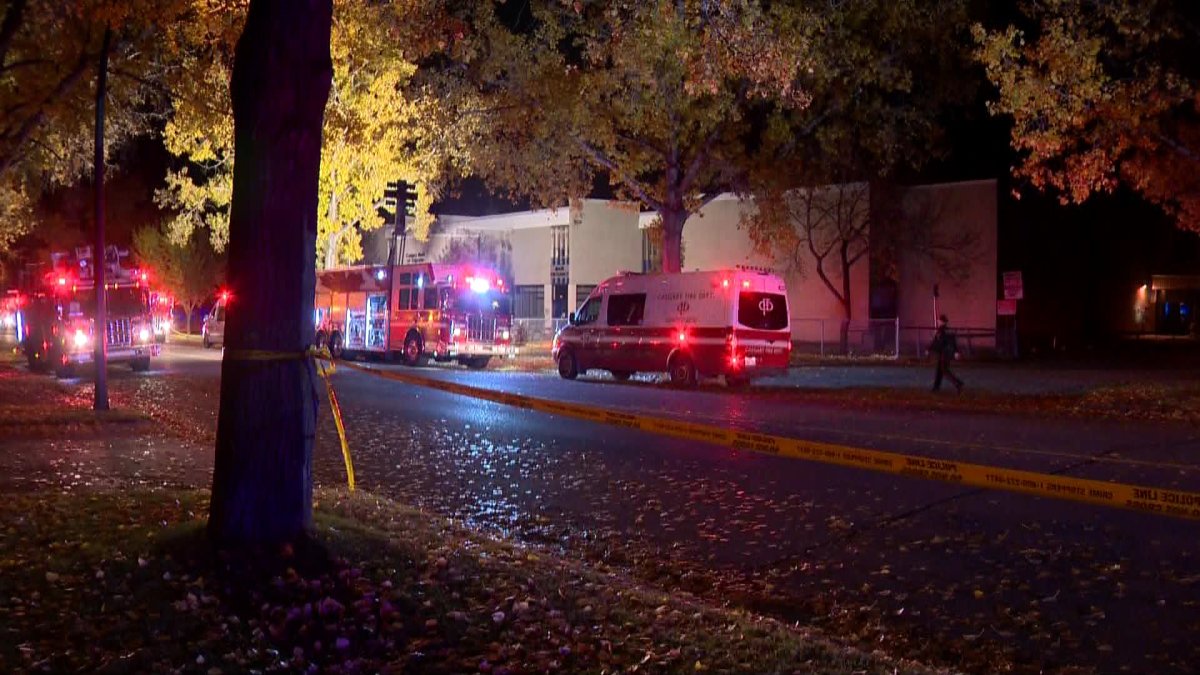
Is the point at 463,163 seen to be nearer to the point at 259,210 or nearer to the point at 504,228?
the point at 504,228

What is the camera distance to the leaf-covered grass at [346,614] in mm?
5051

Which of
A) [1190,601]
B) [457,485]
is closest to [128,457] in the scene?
[457,485]

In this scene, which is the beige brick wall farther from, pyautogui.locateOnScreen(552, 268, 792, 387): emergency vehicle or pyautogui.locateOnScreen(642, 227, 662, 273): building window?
pyautogui.locateOnScreen(552, 268, 792, 387): emergency vehicle

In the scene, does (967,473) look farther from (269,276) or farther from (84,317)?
(84,317)

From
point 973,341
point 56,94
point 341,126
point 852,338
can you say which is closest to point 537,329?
point 852,338

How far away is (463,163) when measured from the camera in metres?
31.9

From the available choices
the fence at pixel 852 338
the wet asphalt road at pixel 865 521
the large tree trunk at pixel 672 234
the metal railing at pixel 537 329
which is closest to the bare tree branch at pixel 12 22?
the wet asphalt road at pixel 865 521

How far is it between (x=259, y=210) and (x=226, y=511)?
6.14ft

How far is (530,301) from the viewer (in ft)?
162

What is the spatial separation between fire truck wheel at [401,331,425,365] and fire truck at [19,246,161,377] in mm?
7096

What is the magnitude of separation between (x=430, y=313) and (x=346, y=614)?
25665mm

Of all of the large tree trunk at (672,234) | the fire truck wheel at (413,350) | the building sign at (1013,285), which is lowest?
the fire truck wheel at (413,350)

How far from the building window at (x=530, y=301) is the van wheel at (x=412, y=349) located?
16.5 metres

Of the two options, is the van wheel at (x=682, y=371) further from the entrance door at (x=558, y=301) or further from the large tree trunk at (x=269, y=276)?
the entrance door at (x=558, y=301)
